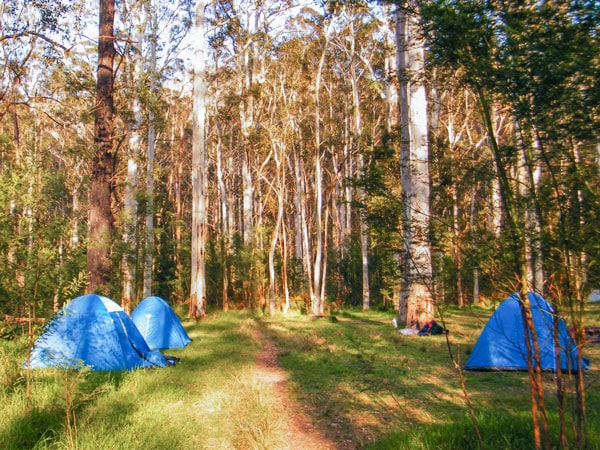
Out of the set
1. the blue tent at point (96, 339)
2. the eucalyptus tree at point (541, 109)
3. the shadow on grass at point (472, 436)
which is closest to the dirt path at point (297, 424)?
the shadow on grass at point (472, 436)

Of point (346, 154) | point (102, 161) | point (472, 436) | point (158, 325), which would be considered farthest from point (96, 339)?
point (346, 154)

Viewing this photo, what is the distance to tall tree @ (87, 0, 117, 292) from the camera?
37.4ft

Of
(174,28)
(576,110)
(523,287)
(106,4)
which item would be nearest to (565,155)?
(576,110)

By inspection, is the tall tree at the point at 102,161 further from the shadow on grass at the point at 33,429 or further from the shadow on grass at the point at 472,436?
the shadow on grass at the point at 472,436

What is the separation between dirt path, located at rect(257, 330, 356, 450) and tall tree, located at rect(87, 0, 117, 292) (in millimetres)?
5020

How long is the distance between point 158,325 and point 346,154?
15.1 metres

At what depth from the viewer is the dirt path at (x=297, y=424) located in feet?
16.8

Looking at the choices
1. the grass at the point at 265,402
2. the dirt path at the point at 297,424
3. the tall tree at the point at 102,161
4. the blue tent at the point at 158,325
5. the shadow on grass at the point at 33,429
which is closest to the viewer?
the shadow on grass at the point at 33,429

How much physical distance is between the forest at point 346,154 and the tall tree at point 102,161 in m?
0.05

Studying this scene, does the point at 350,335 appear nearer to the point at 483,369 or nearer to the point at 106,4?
the point at 483,369

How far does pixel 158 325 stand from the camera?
36.3ft

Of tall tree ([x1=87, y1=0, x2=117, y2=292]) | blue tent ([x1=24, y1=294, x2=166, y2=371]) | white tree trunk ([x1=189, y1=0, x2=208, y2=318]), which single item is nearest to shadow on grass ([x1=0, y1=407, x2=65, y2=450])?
blue tent ([x1=24, y1=294, x2=166, y2=371])

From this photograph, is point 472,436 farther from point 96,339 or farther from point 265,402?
point 96,339

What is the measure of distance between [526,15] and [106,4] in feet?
38.2
